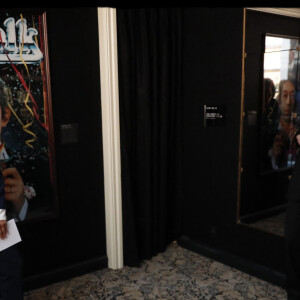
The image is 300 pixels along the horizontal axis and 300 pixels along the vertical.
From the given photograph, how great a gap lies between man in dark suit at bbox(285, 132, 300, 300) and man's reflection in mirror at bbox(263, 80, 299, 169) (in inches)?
25.4

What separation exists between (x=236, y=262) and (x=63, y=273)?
1489mm

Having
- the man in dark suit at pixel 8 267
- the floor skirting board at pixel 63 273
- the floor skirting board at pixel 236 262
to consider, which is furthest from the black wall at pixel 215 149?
the man in dark suit at pixel 8 267

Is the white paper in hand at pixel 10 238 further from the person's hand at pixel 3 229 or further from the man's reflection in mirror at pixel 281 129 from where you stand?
the man's reflection in mirror at pixel 281 129

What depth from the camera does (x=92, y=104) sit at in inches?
119

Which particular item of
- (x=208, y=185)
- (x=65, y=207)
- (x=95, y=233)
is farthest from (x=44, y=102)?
(x=208, y=185)

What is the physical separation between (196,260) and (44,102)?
196 centimetres

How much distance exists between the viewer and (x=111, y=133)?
3.04 m

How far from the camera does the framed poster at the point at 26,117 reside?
2.59m

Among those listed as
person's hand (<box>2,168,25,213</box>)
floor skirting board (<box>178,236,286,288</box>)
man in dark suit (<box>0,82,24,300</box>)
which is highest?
Result: person's hand (<box>2,168,25,213</box>)

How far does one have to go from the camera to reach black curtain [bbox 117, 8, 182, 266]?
10.2ft

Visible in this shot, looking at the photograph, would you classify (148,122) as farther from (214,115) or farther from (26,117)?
(26,117)

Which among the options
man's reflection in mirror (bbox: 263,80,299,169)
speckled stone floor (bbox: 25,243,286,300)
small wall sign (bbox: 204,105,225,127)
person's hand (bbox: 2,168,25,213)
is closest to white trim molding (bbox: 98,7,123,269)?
speckled stone floor (bbox: 25,243,286,300)

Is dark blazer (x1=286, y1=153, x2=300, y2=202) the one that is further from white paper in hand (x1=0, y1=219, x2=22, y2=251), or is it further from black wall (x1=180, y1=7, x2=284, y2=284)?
white paper in hand (x1=0, y1=219, x2=22, y2=251)

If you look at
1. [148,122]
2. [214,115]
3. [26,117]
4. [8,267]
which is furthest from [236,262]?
[26,117]
